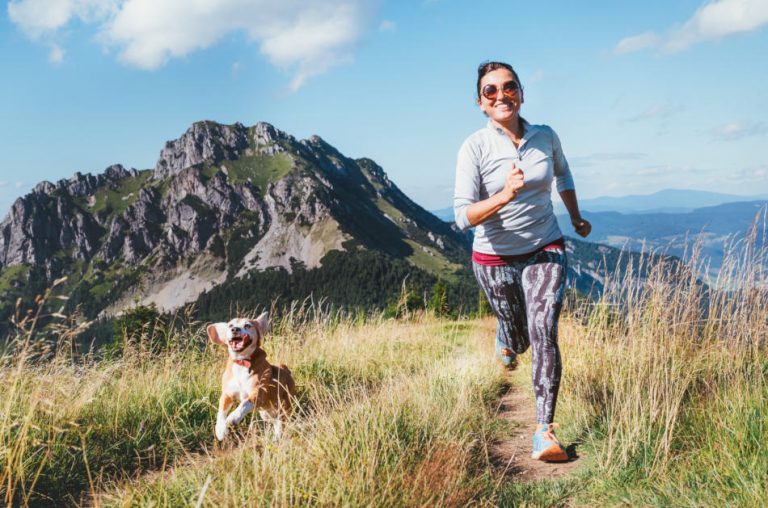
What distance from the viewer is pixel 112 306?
178 meters

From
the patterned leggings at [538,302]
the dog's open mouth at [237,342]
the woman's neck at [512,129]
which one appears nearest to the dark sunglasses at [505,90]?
the woman's neck at [512,129]

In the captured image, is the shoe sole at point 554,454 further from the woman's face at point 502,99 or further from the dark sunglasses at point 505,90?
the dark sunglasses at point 505,90

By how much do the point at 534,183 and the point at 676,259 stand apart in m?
2.66

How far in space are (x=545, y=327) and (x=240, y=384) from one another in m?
2.53

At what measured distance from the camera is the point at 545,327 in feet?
12.1

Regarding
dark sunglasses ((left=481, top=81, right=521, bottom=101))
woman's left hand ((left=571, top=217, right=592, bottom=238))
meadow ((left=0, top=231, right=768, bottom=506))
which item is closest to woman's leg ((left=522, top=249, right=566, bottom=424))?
meadow ((left=0, top=231, right=768, bottom=506))

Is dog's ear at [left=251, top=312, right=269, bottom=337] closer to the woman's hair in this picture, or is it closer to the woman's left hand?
the woman's hair

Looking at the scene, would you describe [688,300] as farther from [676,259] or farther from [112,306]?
[112,306]

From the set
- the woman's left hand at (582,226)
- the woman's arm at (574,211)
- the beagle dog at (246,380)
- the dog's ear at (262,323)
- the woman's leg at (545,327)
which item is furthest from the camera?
the woman's left hand at (582,226)

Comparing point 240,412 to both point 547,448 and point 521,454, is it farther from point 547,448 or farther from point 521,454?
point 547,448

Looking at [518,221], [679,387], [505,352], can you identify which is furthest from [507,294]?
[679,387]

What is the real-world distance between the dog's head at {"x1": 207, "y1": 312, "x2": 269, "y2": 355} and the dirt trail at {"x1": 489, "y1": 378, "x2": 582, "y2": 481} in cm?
215

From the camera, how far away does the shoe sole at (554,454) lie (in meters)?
3.40

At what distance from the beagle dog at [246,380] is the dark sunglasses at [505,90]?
2833 millimetres
